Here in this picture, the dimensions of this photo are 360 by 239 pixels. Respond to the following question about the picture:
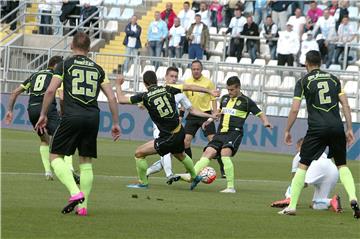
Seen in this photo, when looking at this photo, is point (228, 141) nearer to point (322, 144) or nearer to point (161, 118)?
point (161, 118)

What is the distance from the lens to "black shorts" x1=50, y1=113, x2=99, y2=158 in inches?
525

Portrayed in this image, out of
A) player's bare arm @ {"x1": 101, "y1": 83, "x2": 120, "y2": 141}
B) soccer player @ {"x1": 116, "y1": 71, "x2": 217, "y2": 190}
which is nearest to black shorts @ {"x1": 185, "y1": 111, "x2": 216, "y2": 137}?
soccer player @ {"x1": 116, "y1": 71, "x2": 217, "y2": 190}

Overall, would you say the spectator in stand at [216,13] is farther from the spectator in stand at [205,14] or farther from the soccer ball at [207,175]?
the soccer ball at [207,175]

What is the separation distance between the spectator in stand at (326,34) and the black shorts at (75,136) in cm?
2059

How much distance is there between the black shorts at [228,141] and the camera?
714 inches

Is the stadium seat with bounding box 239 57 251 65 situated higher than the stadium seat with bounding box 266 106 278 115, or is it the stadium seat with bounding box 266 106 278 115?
the stadium seat with bounding box 239 57 251 65

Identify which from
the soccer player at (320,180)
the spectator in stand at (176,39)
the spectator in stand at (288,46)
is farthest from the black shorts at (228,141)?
the spectator in stand at (176,39)

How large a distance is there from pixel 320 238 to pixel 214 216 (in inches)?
81.9

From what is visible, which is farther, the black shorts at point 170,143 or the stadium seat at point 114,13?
the stadium seat at point 114,13

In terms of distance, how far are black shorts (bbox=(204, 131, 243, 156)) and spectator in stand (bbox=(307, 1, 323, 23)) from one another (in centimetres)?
1676

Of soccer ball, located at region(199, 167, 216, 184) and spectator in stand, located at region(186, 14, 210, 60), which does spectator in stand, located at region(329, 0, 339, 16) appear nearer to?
spectator in stand, located at region(186, 14, 210, 60)

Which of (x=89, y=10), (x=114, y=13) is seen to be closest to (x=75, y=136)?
(x=89, y=10)

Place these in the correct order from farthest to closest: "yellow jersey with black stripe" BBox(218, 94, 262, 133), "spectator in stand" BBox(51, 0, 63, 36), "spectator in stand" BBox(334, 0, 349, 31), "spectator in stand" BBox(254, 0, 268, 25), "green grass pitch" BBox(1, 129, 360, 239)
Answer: "spectator in stand" BBox(51, 0, 63, 36), "spectator in stand" BBox(254, 0, 268, 25), "spectator in stand" BBox(334, 0, 349, 31), "yellow jersey with black stripe" BBox(218, 94, 262, 133), "green grass pitch" BBox(1, 129, 360, 239)

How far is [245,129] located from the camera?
102ft
